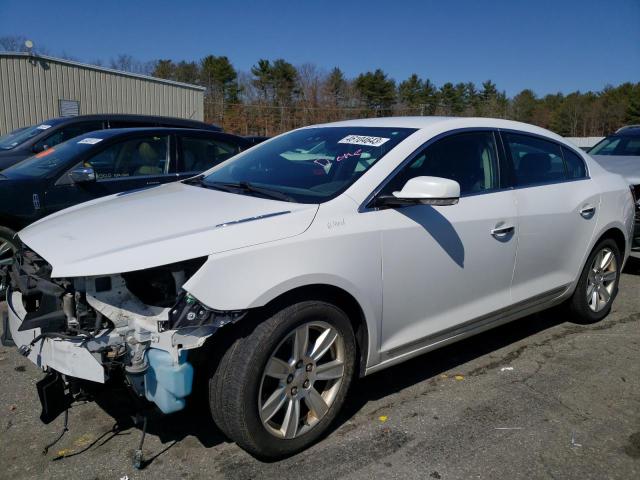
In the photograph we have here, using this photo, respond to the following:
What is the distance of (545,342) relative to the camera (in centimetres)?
448

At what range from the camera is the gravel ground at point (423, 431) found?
2734 mm

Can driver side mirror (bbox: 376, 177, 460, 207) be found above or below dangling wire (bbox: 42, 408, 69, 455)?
above

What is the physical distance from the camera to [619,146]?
903 cm

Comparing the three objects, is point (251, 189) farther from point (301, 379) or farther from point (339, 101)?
point (339, 101)

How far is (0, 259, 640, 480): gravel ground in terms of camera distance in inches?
108

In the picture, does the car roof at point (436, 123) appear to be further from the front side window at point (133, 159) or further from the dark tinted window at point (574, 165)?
the front side window at point (133, 159)

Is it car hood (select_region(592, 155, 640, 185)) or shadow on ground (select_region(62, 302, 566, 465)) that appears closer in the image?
shadow on ground (select_region(62, 302, 566, 465))

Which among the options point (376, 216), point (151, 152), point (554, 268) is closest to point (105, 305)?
point (376, 216)

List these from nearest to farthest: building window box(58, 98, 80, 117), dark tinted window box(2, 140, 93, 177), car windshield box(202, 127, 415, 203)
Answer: car windshield box(202, 127, 415, 203)
dark tinted window box(2, 140, 93, 177)
building window box(58, 98, 80, 117)

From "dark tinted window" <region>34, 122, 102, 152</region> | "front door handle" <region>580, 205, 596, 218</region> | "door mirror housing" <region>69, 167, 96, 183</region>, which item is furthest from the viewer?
"dark tinted window" <region>34, 122, 102, 152</region>

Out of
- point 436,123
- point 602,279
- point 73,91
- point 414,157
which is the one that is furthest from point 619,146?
point 73,91

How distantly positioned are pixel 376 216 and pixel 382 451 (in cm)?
122

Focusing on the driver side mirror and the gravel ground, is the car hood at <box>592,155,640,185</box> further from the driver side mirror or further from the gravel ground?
the driver side mirror

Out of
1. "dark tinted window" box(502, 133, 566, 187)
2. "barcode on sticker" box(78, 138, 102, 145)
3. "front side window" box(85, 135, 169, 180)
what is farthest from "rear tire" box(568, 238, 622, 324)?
"barcode on sticker" box(78, 138, 102, 145)
